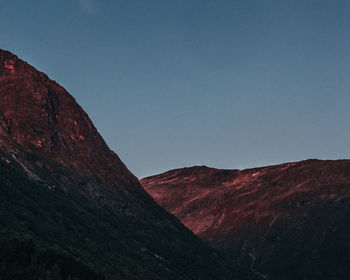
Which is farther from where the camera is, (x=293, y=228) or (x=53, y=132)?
(x=293, y=228)

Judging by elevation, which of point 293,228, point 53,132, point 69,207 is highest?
point 53,132

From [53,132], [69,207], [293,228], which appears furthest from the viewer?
[293,228]

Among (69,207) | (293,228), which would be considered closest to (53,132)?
(69,207)

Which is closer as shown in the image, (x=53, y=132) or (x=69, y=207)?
(x=69, y=207)

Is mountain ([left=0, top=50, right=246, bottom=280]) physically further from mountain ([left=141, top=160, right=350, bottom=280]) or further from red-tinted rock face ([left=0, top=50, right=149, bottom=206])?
mountain ([left=141, top=160, right=350, bottom=280])

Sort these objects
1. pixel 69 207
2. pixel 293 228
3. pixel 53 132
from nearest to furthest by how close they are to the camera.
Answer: pixel 69 207 < pixel 53 132 < pixel 293 228

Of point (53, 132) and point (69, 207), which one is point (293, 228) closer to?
point (53, 132)

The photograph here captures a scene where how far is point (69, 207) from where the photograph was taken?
9062cm

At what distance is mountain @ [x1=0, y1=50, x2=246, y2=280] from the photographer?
6047 cm

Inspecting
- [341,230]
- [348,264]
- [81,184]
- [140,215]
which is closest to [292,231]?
[341,230]

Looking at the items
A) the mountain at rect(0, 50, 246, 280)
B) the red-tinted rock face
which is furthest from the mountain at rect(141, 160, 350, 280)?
the red-tinted rock face

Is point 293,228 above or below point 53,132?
below

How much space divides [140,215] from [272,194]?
92.4m

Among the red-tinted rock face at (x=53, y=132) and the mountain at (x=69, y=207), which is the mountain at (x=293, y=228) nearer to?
the mountain at (x=69, y=207)
